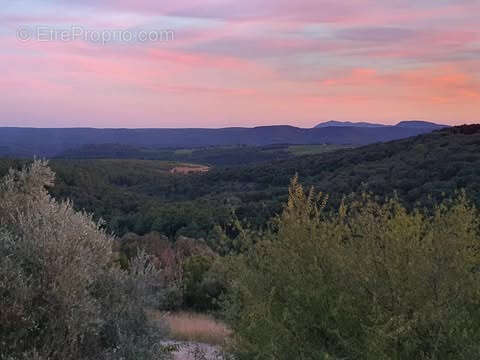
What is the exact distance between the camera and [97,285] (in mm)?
6918

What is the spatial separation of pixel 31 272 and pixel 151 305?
1.54 metres

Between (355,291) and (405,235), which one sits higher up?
(405,235)

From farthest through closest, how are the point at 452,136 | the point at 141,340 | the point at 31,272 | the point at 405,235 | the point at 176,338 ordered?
the point at 452,136 < the point at 176,338 < the point at 141,340 < the point at 31,272 < the point at 405,235

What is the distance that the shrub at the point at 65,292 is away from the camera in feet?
19.3

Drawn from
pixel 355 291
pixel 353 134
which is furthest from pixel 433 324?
pixel 353 134

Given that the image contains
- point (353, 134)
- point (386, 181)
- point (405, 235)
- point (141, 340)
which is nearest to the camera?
point (405, 235)

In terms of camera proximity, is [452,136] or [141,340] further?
[452,136]

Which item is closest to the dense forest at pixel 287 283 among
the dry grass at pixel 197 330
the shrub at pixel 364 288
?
the shrub at pixel 364 288

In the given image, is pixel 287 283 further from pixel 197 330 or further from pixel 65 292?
pixel 197 330

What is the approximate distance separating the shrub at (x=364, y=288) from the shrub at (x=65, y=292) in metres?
1.52

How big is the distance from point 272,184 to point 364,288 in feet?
154

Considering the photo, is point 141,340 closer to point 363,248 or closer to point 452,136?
point 363,248

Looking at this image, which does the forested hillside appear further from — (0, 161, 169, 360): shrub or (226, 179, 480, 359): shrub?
(226, 179, 480, 359): shrub

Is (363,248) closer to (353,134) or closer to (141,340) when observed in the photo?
(141,340)
